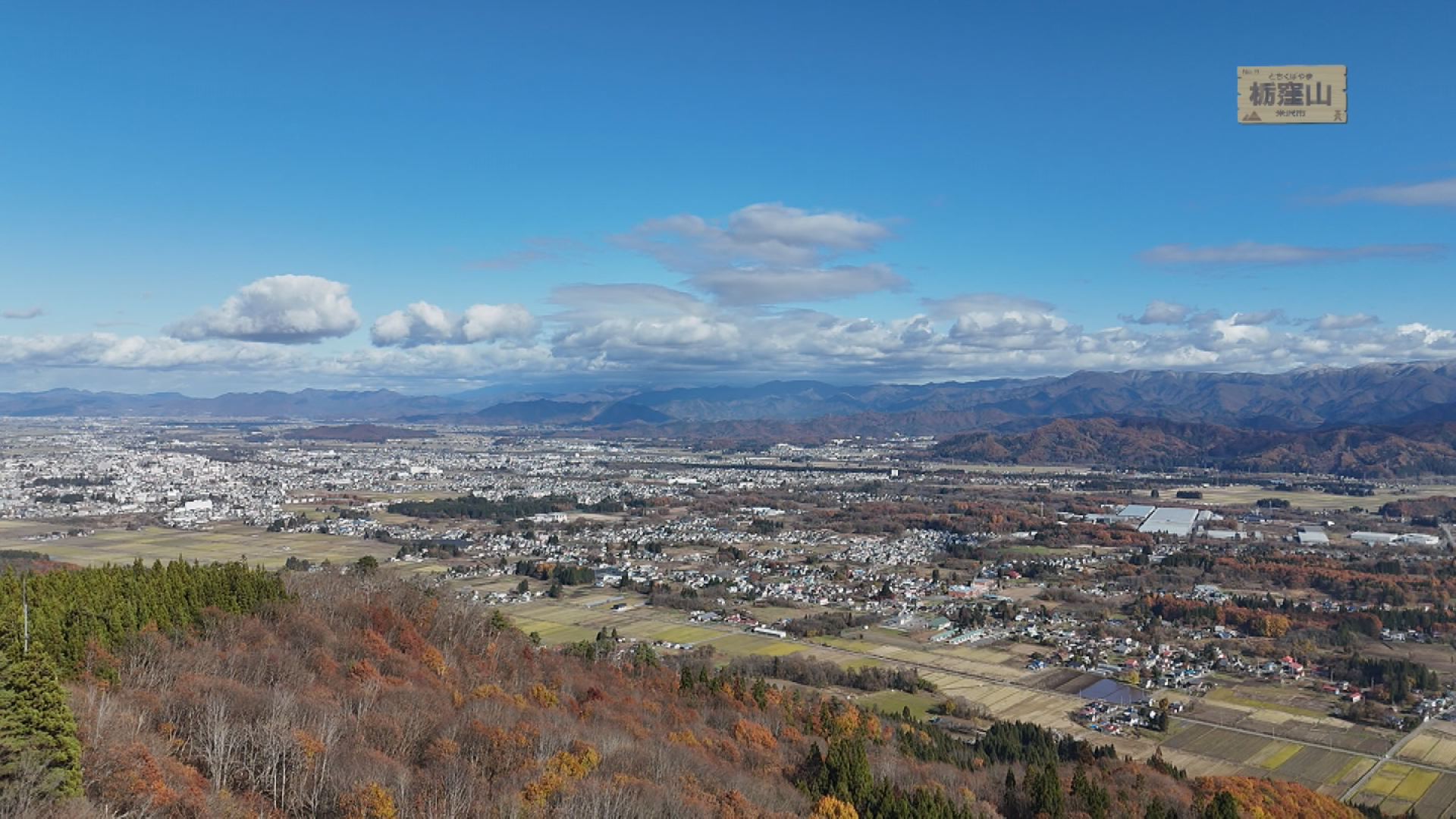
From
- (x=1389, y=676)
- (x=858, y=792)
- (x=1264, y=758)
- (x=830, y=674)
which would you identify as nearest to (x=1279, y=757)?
(x=1264, y=758)

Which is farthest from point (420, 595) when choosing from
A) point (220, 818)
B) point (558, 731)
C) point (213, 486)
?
point (213, 486)

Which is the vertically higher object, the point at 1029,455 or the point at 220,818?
the point at 220,818

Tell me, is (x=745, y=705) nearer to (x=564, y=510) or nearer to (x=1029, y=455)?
(x=564, y=510)

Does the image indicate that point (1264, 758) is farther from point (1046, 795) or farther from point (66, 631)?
point (66, 631)

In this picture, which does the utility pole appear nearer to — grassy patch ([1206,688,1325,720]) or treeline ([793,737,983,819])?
treeline ([793,737,983,819])

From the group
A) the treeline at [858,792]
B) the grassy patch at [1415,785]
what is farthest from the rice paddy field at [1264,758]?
the treeline at [858,792]

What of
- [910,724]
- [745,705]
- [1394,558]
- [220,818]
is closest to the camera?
[220,818]

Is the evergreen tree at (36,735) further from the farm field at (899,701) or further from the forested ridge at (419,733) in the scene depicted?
the farm field at (899,701)

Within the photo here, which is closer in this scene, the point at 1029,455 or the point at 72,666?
the point at 72,666
